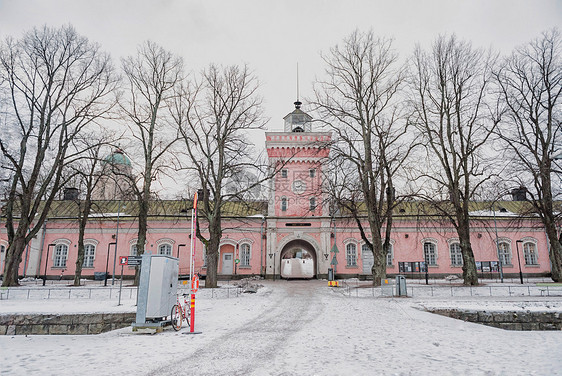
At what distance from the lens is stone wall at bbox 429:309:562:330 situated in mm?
11898

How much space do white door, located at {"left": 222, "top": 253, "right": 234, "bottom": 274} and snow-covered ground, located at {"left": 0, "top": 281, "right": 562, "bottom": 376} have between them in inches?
913

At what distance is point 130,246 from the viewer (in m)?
34.9

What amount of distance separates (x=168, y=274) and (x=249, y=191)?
1318 centimetres

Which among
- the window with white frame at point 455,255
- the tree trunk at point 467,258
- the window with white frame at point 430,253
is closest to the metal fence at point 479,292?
the tree trunk at point 467,258

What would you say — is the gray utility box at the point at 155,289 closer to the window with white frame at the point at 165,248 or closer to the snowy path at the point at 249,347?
the snowy path at the point at 249,347

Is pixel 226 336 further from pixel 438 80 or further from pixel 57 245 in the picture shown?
pixel 57 245

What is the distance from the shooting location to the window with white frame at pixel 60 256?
34172 millimetres

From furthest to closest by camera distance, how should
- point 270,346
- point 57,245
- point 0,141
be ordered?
point 57,245
point 0,141
point 270,346

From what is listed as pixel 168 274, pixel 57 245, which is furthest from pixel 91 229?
pixel 168 274

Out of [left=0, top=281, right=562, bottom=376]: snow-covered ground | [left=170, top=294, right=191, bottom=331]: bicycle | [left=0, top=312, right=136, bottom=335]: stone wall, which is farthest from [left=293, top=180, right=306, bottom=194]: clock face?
[left=170, top=294, right=191, bottom=331]: bicycle

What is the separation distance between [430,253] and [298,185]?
14.4 metres

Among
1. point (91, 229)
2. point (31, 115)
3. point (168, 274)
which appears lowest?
point (168, 274)

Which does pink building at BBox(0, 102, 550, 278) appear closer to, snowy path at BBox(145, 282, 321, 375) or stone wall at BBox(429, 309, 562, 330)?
stone wall at BBox(429, 309, 562, 330)

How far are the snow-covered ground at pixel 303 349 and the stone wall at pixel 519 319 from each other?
225 cm
